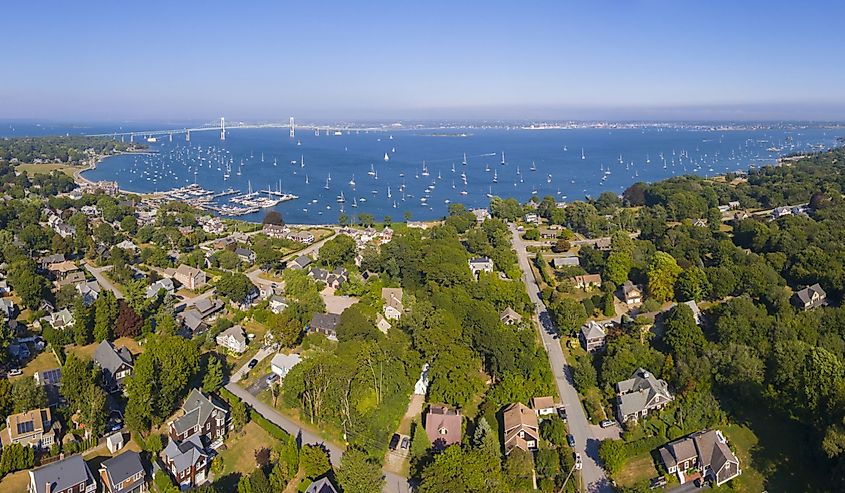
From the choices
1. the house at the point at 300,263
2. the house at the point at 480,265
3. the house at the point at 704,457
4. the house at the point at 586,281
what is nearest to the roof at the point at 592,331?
the house at the point at 586,281

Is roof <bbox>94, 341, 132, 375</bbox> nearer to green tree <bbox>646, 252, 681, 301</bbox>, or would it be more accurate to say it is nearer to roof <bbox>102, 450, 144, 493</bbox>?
roof <bbox>102, 450, 144, 493</bbox>

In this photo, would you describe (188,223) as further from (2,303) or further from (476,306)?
(476,306)

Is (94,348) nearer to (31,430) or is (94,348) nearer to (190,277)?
(31,430)

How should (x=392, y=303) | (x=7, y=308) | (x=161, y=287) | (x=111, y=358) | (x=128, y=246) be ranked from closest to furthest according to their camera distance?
(x=111, y=358) → (x=7, y=308) → (x=392, y=303) → (x=161, y=287) → (x=128, y=246)

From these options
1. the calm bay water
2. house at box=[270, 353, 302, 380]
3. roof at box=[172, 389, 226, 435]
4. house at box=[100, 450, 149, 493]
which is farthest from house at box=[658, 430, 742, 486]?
the calm bay water

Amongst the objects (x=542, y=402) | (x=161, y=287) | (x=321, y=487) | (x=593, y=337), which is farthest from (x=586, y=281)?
(x=161, y=287)

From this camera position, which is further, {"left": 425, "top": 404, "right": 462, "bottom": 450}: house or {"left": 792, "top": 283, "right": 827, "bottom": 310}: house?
{"left": 792, "top": 283, "right": 827, "bottom": 310}: house
